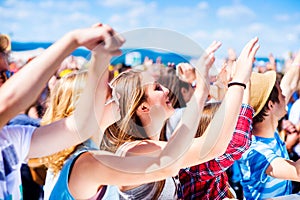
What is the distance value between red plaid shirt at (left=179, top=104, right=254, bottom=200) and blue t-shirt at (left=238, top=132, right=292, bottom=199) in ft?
0.97

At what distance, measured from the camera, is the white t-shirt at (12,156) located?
85 cm

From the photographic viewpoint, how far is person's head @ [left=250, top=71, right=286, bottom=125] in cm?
149

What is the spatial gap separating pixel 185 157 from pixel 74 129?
0.24 meters

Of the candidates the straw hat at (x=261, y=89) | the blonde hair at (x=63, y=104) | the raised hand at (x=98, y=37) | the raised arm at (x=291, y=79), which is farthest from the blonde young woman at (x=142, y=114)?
the raised arm at (x=291, y=79)

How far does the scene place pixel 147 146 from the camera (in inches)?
37.0

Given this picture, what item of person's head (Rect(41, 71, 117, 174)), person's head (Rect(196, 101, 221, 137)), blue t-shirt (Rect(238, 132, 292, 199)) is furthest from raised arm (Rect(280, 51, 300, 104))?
person's head (Rect(41, 71, 117, 174))

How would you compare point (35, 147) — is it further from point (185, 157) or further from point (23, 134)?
point (185, 157)

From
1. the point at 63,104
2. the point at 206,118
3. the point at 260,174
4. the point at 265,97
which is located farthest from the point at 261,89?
the point at 63,104

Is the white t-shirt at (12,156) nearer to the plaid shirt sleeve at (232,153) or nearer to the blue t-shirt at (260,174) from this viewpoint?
the plaid shirt sleeve at (232,153)

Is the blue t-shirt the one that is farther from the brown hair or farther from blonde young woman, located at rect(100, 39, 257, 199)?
blonde young woman, located at rect(100, 39, 257, 199)

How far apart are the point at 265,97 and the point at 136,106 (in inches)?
25.7

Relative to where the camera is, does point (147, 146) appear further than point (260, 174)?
No

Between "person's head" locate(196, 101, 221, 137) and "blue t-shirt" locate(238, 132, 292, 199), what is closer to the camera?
"person's head" locate(196, 101, 221, 137)

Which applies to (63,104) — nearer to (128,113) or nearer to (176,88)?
(128,113)
